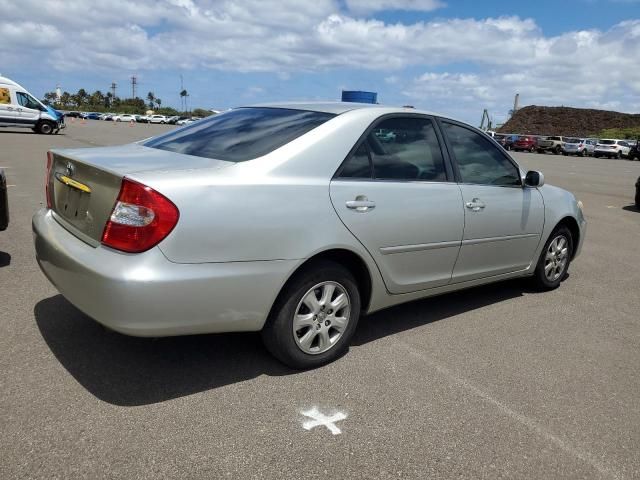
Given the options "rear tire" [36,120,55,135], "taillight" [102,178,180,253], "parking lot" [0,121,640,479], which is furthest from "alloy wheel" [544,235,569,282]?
"rear tire" [36,120,55,135]

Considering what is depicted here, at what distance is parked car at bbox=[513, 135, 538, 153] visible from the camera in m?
44.6

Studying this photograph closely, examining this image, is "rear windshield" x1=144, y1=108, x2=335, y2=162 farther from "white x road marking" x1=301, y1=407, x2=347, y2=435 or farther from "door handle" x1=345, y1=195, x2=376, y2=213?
"white x road marking" x1=301, y1=407, x2=347, y2=435

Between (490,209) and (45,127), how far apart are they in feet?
88.0

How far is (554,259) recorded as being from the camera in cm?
535

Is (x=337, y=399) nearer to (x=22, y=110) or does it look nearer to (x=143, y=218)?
(x=143, y=218)

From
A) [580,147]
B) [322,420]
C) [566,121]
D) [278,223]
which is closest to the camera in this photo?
[322,420]

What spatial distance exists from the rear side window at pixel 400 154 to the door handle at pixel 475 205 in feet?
0.93

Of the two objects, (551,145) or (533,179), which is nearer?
(533,179)

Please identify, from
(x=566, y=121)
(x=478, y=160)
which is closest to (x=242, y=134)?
(x=478, y=160)

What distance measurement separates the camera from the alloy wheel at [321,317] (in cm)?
329

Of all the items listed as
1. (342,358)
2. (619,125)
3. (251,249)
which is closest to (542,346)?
(342,358)

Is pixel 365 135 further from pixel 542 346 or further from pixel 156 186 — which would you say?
pixel 542 346

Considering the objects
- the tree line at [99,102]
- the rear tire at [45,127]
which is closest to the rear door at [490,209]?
the rear tire at [45,127]

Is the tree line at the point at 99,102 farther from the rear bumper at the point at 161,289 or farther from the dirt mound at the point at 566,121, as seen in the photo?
the rear bumper at the point at 161,289
